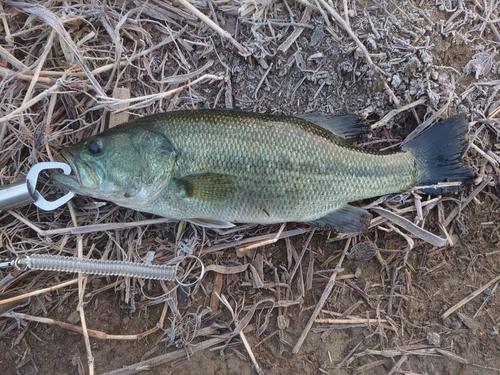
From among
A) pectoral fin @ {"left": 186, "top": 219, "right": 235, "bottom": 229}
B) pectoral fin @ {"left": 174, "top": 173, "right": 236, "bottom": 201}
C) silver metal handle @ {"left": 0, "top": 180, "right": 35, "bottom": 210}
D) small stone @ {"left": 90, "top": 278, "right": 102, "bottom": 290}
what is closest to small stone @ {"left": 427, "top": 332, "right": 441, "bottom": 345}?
pectoral fin @ {"left": 186, "top": 219, "right": 235, "bottom": 229}

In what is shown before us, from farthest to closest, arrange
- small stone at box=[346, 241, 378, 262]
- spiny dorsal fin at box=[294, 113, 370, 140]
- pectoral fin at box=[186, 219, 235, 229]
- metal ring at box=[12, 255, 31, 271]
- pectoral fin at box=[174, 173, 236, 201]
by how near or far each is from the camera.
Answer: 1. small stone at box=[346, 241, 378, 262]
2. spiny dorsal fin at box=[294, 113, 370, 140]
3. pectoral fin at box=[186, 219, 235, 229]
4. pectoral fin at box=[174, 173, 236, 201]
5. metal ring at box=[12, 255, 31, 271]

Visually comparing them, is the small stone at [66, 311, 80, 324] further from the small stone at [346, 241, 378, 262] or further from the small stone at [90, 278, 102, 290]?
the small stone at [346, 241, 378, 262]

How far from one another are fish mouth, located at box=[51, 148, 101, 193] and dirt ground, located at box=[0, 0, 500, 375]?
Result: 14.3 inches

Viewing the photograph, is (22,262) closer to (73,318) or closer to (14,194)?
(14,194)

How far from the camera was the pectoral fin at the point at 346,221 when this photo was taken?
3.22 meters

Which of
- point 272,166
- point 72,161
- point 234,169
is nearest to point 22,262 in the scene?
point 72,161

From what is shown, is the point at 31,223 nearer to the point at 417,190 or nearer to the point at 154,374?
the point at 154,374

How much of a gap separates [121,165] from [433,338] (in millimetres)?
3001

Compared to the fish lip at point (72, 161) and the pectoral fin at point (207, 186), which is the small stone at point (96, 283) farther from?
the pectoral fin at point (207, 186)

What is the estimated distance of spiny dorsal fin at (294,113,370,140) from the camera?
3250 mm

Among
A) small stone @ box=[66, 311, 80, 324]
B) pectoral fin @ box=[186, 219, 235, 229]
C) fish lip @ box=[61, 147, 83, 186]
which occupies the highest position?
fish lip @ box=[61, 147, 83, 186]

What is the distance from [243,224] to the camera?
3.36m

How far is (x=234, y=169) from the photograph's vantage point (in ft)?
9.74

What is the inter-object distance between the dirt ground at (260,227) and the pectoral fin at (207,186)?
0.46 m
